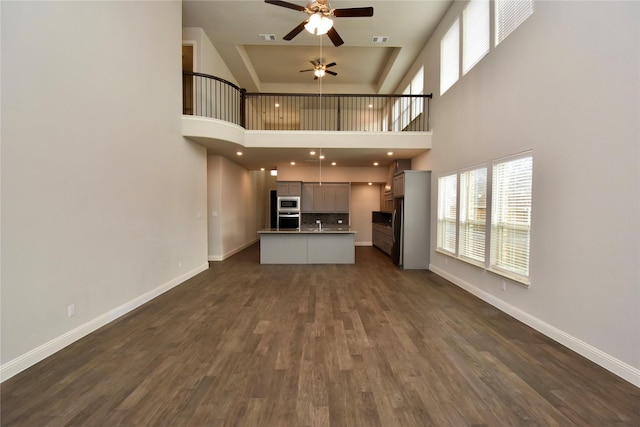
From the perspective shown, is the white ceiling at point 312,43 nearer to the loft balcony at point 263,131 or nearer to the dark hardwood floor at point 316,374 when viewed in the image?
the loft balcony at point 263,131

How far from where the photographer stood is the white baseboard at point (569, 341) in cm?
210

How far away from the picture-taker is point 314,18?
370 cm

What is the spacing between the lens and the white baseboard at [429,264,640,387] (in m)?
2.10

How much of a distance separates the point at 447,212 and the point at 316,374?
430 centimetres

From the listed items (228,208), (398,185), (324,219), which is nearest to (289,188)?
(324,219)

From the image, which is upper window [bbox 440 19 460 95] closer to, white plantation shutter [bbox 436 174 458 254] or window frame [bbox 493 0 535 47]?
window frame [bbox 493 0 535 47]

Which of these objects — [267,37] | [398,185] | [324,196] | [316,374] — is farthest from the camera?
[324,196]

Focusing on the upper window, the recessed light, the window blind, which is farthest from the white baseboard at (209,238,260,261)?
the upper window

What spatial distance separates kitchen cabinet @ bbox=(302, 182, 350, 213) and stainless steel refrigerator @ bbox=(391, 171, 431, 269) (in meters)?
3.09

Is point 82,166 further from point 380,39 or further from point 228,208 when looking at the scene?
point 380,39

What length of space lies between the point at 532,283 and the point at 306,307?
2792mm

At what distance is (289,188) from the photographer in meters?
8.73

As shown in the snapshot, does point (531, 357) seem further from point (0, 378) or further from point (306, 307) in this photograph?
point (0, 378)

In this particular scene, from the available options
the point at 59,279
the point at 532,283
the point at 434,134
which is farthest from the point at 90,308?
the point at 434,134
